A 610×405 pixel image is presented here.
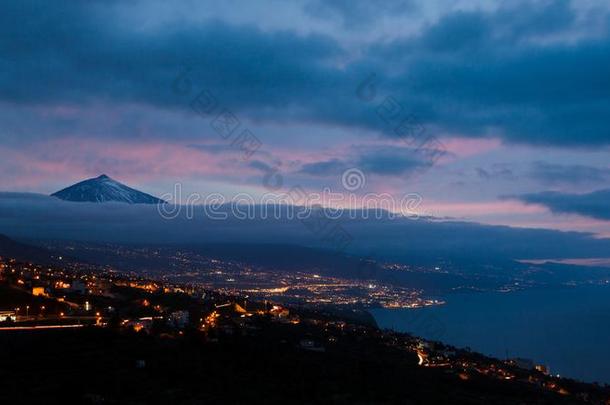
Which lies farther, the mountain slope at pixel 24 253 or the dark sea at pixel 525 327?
the mountain slope at pixel 24 253

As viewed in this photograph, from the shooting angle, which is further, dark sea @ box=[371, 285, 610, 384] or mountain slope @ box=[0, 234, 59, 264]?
mountain slope @ box=[0, 234, 59, 264]

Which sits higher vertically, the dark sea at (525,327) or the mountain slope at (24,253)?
the mountain slope at (24,253)

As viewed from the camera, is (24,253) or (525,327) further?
(525,327)

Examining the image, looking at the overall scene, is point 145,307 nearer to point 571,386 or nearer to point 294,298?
point 571,386

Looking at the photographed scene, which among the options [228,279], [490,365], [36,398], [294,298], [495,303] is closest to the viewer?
[36,398]

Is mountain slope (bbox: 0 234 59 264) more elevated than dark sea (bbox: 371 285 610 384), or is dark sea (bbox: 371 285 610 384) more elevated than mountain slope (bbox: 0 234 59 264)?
mountain slope (bbox: 0 234 59 264)

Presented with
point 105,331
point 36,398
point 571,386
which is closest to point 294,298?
point 571,386

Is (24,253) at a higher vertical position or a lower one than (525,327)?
higher

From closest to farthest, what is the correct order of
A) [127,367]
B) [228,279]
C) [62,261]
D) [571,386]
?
[127,367]
[571,386]
[62,261]
[228,279]
